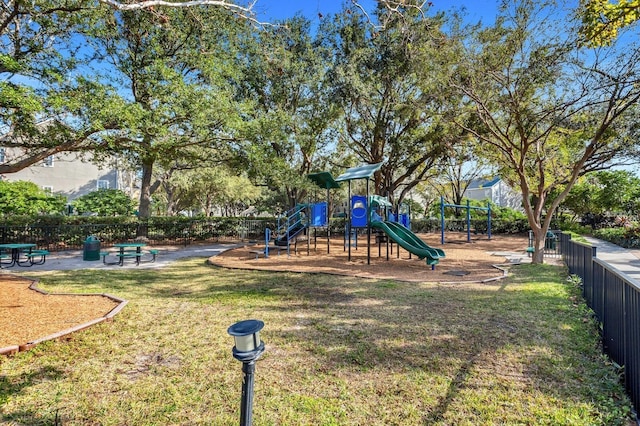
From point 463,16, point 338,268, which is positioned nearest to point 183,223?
point 338,268

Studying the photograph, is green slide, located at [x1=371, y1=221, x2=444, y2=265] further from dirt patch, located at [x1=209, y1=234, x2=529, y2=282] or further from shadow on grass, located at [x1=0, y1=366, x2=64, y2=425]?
shadow on grass, located at [x1=0, y1=366, x2=64, y2=425]

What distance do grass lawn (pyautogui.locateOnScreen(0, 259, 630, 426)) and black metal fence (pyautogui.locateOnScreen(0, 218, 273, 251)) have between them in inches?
529

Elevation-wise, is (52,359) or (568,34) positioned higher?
(568,34)

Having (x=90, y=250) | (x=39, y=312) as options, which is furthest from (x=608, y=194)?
(x=90, y=250)

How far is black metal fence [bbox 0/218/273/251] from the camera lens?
1583 cm

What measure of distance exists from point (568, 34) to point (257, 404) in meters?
11.0

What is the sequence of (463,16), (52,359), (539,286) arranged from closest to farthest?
(52,359) < (539,286) < (463,16)

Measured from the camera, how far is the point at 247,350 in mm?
A: 2184

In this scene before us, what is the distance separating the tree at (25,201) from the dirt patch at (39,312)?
1512 cm

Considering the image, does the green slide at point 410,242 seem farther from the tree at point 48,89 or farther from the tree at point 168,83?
the tree at point 48,89

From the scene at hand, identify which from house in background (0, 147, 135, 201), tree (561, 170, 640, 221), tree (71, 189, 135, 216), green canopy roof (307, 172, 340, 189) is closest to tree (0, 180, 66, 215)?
tree (71, 189, 135, 216)

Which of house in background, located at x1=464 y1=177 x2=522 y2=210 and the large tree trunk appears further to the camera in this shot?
house in background, located at x1=464 y1=177 x2=522 y2=210

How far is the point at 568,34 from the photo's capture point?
8.85 m

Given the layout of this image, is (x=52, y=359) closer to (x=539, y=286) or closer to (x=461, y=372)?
(x=461, y=372)
